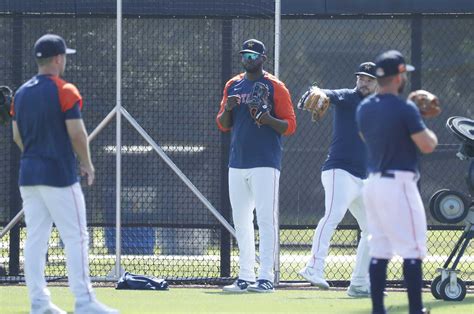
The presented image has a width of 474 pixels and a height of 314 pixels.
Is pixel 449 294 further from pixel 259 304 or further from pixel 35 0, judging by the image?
pixel 35 0

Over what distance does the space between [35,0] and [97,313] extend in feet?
15.0

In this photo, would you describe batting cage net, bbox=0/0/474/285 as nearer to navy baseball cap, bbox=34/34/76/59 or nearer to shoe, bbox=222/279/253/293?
shoe, bbox=222/279/253/293

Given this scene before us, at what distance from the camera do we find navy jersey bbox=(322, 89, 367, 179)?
9.93 metres

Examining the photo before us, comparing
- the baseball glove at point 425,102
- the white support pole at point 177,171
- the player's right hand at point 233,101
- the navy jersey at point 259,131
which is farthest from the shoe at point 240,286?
Result: the baseball glove at point 425,102

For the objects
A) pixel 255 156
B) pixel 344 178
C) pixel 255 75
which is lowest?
pixel 344 178

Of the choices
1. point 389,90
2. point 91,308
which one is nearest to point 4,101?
point 91,308

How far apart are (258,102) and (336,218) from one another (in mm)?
1182

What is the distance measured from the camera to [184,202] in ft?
37.6

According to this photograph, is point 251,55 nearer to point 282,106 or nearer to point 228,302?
point 282,106

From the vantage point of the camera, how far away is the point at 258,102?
9.91m

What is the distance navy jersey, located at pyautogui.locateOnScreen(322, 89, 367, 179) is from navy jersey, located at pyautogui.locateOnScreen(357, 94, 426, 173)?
254 cm

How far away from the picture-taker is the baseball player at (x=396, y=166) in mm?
7191

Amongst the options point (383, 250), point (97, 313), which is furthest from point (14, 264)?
point (383, 250)

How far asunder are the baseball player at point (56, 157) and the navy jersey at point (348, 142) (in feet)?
9.06
